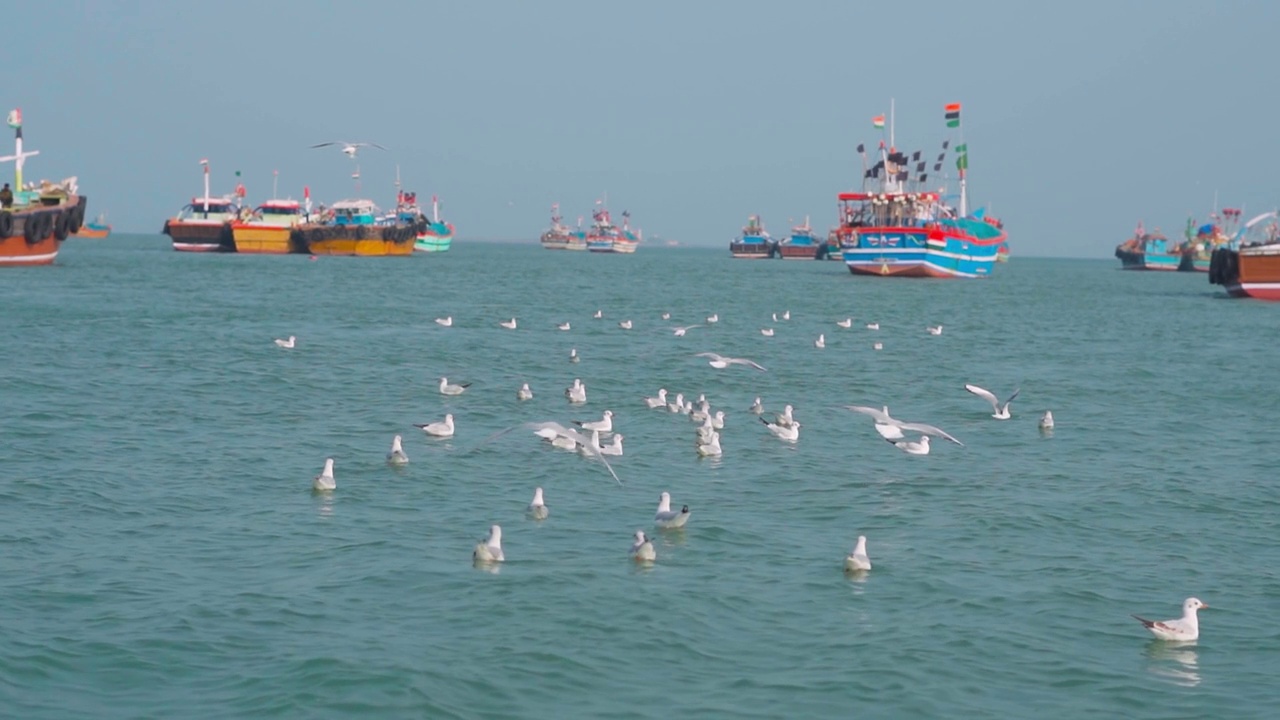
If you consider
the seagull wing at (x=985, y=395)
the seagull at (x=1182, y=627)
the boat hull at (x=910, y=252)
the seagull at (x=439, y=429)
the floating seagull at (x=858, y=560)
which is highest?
the boat hull at (x=910, y=252)

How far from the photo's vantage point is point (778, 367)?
35906 millimetres

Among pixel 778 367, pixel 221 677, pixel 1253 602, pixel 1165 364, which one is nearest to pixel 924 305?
pixel 1165 364

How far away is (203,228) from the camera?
12306 cm

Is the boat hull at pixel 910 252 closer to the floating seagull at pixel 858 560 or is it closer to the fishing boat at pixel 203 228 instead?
the fishing boat at pixel 203 228

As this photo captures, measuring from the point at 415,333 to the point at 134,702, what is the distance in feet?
105

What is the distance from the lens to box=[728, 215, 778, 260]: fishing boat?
184m

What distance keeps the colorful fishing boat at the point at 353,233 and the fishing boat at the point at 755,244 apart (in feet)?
231

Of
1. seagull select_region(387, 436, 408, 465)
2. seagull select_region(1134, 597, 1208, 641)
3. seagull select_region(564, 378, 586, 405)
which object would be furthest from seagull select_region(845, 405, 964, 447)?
seagull select_region(1134, 597, 1208, 641)

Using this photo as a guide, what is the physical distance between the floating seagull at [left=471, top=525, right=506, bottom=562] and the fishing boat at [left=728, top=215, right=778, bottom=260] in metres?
168

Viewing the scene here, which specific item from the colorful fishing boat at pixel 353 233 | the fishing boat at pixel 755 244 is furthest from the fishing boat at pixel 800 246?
the colorful fishing boat at pixel 353 233

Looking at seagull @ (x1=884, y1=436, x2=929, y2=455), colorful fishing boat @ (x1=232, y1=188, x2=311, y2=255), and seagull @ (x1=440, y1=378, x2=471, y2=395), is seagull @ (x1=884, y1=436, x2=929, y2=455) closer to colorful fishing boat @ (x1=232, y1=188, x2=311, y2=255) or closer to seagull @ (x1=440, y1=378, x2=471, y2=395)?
seagull @ (x1=440, y1=378, x2=471, y2=395)

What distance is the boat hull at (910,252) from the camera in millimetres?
85438

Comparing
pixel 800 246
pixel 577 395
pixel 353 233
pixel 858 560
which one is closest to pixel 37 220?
pixel 353 233

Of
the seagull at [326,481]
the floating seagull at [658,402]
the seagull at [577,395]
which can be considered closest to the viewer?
the seagull at [326,481]
